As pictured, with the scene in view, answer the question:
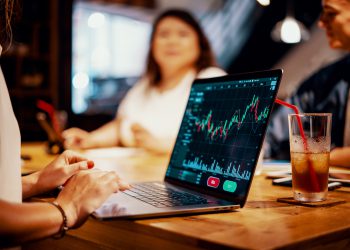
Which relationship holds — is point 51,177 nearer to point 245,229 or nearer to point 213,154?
point 213,154

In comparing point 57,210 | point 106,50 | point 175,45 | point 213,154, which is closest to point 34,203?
point 57,210

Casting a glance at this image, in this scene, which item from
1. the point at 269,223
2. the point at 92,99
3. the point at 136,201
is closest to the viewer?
the point at 269,223

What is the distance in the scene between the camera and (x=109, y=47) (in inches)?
230

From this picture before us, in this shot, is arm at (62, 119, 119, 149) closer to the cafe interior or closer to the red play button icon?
the cafe interior

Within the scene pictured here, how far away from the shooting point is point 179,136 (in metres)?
1.35

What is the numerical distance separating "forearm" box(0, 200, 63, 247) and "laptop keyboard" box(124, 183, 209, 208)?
22cm

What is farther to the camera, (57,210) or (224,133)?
(224,133)

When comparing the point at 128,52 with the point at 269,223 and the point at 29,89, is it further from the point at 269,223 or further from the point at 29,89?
the point at 269,223

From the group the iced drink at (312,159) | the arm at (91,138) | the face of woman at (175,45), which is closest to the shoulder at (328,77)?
the face of woman at (175,45)

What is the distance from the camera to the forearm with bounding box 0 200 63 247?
0.78 metres

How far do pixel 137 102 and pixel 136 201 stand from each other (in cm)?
210

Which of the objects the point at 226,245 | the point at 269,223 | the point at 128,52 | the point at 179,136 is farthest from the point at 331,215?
the point at 128,52

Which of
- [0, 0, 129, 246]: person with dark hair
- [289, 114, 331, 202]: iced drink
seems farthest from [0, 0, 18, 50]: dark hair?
[289, 114, 331, 202]: iced drink

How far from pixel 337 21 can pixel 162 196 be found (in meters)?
1.33
